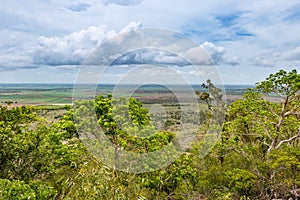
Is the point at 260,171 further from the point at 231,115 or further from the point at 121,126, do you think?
the point at 121,126

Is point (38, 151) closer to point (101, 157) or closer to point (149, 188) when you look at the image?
point (101, 157)

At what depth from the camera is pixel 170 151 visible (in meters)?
10.3

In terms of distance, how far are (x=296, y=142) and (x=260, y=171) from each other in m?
3.19

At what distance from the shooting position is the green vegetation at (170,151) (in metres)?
8.51

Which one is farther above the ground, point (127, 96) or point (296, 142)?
point (127, 96)

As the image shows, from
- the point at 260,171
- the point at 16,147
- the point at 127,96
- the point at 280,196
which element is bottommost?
the point at 280,196

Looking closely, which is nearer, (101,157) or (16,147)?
(16,147)

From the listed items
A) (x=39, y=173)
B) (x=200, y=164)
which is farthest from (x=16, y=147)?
(x=200, y=164)

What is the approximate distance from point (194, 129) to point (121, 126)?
10.5ft

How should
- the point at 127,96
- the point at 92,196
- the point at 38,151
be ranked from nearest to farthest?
1. the point at 92,196
2. the point at 38,151
3. the point at 127,96

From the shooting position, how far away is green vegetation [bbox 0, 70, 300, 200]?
851 centimetres

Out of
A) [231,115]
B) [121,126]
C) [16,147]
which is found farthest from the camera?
[231,115]

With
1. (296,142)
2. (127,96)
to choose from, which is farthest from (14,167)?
(296,142)

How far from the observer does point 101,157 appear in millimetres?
9023
